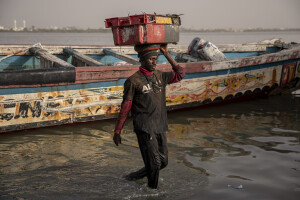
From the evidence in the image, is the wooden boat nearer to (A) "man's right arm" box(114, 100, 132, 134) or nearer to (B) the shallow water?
(B) the shallow water

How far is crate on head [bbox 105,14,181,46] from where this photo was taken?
3.70 m

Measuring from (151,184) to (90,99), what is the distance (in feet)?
10.6

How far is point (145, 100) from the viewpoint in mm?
3768

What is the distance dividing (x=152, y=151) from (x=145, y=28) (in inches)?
52.4

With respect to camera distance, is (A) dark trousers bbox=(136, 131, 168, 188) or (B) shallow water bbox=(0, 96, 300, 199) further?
(B) shallow water bbox=(0, 96, 300, 199)

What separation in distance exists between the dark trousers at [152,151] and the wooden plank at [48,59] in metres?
3.56

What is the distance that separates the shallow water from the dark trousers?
13.4 inches

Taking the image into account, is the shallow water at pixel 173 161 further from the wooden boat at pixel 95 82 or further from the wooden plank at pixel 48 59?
the wooden plank at pixel 48 59

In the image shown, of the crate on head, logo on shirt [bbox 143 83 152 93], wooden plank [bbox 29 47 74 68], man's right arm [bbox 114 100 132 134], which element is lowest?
man's right arm [bbox 114 100 132 134]

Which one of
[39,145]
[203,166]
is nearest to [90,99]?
[39,145]

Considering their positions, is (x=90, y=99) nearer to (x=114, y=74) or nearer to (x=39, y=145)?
(x=114, y=74)

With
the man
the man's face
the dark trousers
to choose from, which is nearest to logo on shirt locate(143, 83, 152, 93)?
the man

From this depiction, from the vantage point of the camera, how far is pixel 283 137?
6.41 m

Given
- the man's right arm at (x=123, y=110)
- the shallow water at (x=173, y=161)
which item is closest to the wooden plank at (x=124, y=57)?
the shallow water at (x=173, y=161)
